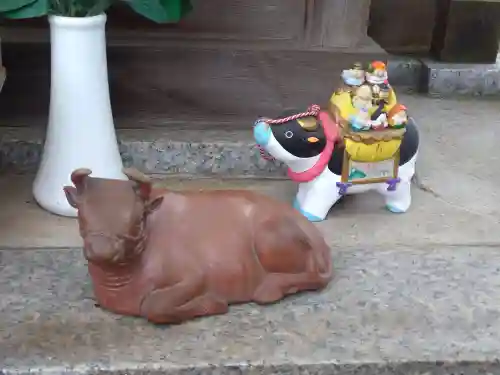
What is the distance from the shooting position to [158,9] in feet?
4.02

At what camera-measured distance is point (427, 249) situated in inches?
48.7

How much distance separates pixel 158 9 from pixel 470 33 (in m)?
1.17

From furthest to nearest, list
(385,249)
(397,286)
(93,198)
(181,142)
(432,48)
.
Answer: (432,48), (181,142), (385,249), (397,286), (93,198)

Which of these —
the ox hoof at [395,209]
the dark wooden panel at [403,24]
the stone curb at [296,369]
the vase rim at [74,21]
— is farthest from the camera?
the dark wooden panel at [403,24]

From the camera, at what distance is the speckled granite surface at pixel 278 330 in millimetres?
944

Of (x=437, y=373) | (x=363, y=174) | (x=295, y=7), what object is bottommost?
(x=437, y=373)

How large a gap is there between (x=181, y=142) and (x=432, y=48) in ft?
3.43

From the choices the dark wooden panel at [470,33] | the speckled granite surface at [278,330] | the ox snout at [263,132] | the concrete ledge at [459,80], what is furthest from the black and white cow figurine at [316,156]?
the dark wooden panel at [470,33]

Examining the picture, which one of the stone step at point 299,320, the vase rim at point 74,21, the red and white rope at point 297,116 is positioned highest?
the vase rim at point 74,21

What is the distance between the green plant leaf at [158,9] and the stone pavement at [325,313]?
1.22 ft

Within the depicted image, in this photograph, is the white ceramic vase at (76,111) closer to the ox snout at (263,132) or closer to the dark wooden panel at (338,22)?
the ox snout at (263,132)

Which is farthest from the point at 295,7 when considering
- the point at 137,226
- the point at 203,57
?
the point at 137,226

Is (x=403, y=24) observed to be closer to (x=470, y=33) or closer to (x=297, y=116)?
(x=470, y=33)

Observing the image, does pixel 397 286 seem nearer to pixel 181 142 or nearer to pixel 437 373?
pixel 437 373
